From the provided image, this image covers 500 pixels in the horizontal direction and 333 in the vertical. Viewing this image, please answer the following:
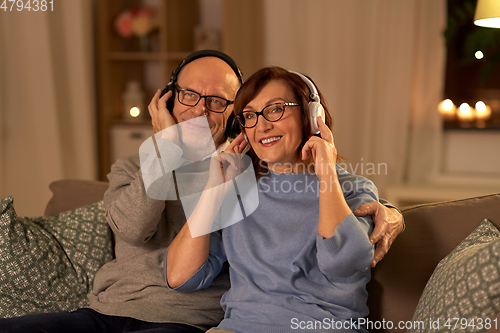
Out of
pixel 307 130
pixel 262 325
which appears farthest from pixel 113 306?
pixel 307 130

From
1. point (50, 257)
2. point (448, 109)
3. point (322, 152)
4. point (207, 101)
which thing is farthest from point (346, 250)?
point (448, 109)

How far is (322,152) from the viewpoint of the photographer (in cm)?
109

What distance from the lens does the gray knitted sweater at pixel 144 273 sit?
124 cm

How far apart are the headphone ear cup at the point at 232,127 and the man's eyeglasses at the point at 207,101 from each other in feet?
0.13

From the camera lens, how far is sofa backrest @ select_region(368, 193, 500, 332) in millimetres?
1251

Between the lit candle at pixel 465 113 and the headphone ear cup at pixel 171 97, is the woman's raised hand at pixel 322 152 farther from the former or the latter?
the lit candle at pixel 465 113

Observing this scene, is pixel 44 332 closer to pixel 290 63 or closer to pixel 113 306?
pixel 113 306

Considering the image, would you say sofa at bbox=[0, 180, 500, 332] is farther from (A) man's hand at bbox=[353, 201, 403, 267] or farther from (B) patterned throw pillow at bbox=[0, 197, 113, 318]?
(A) man's hand at bbox=[353, 201, 403, 267]

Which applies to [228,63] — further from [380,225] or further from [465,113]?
[465,113]

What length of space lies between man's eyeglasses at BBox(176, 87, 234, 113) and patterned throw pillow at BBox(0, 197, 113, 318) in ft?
1.70

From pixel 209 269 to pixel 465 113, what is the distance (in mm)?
2451

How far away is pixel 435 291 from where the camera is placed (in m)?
1.04
